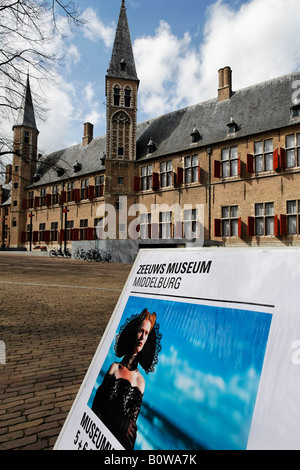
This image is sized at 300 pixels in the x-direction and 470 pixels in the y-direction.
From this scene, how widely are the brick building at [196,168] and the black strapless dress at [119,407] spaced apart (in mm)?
13951

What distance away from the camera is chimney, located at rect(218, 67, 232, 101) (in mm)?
22250

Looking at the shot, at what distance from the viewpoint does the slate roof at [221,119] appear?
62.6 feet

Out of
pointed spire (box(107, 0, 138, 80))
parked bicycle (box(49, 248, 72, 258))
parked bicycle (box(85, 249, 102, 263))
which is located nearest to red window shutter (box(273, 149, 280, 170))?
parked bicycle (box(85, 249, 102, 263))

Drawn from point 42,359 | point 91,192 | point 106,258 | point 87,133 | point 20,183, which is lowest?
point 42,359

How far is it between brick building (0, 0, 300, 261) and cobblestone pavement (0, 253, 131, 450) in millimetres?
9772

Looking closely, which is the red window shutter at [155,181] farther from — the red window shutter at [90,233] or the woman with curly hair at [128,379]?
the woman with curly hair at [128,379]

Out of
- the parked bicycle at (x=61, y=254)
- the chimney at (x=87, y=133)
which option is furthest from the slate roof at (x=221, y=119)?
the parked bicycle at (x=61, y=254)

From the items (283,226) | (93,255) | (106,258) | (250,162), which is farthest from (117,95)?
(283,226)

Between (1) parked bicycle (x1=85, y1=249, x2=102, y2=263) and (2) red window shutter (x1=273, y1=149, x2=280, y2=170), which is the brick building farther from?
(1) parked bicycle (x1=85, y1=249, x2=102, y2=263)

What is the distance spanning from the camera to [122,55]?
25625 mm

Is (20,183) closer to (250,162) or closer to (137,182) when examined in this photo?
(137,182)

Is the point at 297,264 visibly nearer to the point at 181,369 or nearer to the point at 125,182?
the point at 181,369

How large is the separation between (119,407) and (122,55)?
29.2 m

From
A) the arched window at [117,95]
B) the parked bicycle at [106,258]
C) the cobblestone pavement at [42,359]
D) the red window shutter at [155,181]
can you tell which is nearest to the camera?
the cobblestone pavement at [42,359]
